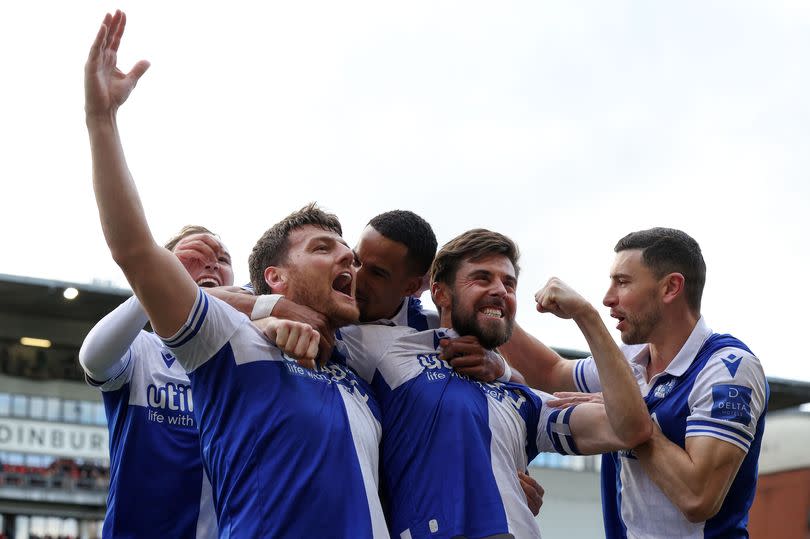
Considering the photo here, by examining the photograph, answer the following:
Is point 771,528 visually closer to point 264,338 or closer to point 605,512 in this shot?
point 605,512

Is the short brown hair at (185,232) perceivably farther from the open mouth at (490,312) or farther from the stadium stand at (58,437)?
the stadium stand at (58,437)

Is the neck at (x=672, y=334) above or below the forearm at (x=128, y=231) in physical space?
below

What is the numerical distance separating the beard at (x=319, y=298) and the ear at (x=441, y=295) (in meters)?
0.65

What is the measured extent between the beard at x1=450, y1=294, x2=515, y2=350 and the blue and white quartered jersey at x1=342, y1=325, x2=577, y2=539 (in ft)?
0.35

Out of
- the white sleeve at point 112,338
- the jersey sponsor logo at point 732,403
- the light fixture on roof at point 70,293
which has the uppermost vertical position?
the light fixture on roof at point 70,293

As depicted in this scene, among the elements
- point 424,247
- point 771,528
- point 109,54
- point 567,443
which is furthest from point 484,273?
point 771,528

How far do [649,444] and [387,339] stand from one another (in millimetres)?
1143

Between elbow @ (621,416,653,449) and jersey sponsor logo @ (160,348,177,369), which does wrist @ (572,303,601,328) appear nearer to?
elbow @ (621,416,653,449)

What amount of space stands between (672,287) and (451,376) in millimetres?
1117

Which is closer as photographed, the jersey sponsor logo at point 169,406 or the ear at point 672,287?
the jersey sponsor logo at point 169,406

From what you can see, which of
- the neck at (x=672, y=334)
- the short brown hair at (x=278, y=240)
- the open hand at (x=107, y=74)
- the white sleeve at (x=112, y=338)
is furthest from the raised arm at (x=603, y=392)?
the open hand at (x=107, y=74)

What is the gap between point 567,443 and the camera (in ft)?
14.6

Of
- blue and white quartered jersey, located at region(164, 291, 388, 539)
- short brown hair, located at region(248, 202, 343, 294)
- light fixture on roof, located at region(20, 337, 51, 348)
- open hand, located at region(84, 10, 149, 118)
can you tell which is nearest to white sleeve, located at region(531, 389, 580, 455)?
blue and white quartered jersey, located at region(164, 291, 388, 539)

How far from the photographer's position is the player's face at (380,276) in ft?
15.6
